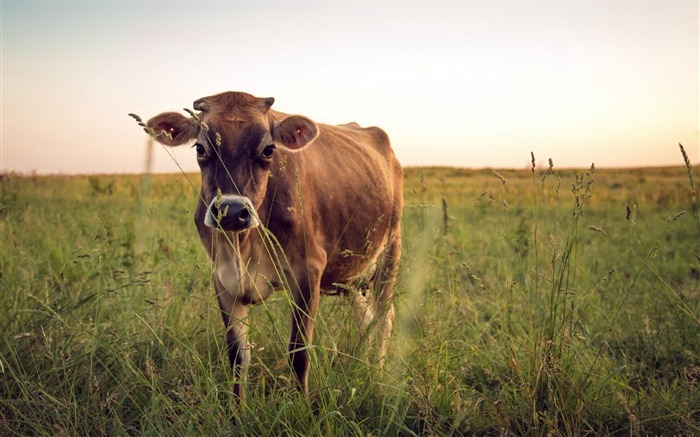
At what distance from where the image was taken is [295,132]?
407 centimetres

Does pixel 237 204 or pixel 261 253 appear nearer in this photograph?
pixel 237 204

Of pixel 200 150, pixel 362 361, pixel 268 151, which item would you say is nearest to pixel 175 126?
pixel 200 150

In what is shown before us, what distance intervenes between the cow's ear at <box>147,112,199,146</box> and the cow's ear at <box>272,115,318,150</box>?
1.84 feet

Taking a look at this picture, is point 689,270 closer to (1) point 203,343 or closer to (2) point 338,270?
(2) point 338,270

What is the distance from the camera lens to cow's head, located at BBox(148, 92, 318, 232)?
10.8 ft

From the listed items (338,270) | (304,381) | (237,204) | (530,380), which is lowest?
(304,381)

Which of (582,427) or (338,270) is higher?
(338,270)

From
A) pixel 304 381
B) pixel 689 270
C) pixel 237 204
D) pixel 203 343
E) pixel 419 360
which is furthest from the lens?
pixel 689 270

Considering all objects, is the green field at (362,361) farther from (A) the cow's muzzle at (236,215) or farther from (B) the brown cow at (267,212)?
(A) the cow's muzzle at (236,215)

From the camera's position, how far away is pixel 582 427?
2998mm

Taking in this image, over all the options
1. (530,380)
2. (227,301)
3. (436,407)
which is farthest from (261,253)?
(530,380)

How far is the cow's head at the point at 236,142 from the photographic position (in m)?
3.28

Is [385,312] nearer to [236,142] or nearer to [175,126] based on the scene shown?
[236,142]

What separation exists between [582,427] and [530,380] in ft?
1.30
